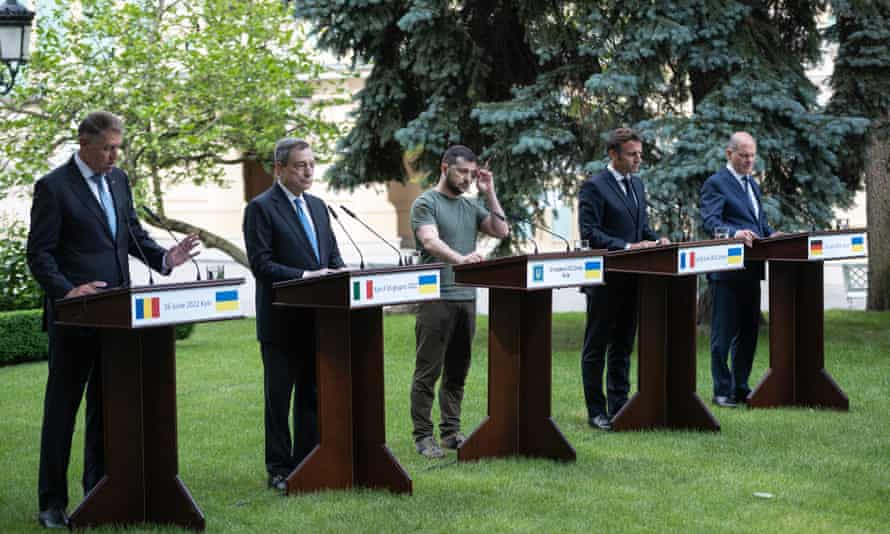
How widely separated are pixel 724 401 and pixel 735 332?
0.52 metres

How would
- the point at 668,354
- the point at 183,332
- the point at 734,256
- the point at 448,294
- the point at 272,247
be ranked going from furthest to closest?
the point at 183,332 < the point at 668,354 < the point at 734,256 < the point at 448,294 < the point at 272,247

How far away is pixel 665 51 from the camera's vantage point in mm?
12156

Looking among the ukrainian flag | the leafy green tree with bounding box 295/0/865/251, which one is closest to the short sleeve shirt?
the ukrainian flag

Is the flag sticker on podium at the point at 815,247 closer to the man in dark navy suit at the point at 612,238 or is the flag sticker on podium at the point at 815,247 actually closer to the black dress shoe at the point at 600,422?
the man in dark navy suit at the point at 612,238

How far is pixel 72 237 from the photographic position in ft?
18.9

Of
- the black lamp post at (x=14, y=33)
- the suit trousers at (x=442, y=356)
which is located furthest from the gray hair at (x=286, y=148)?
the black lamp post at (x=14, y=33)

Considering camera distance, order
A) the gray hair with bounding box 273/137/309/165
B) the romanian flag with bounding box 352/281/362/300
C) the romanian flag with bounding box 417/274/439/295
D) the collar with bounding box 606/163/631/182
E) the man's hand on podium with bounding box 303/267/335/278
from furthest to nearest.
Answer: the collar with bounding box 606/163/631/182 < the gray hair with bounding box 273/137/309/165 < the romanian flag with bounding box 417/274/439/295 < the man's hand on podium with bounding box 303/267/335/278 < the romanian flag with bounding box 352/281/362/300

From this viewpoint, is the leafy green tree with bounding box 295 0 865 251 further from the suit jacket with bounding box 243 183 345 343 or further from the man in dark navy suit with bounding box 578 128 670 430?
the suit jacket with bounding box 243 183 345 343

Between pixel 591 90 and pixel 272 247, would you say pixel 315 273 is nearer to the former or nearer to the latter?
pixel 272 247

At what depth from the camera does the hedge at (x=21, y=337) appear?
13008 millimetres

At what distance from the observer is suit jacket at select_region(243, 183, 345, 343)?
6391mm

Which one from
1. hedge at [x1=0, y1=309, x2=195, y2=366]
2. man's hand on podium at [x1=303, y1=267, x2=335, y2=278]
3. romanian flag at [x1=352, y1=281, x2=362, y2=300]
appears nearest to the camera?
romanian flag at [x1=352, y1=281, x2=362, y2=300]

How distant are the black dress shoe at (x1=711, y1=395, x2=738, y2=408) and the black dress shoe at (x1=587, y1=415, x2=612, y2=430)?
1.20m

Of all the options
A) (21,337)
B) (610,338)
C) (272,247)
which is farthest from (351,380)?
(21,337)
